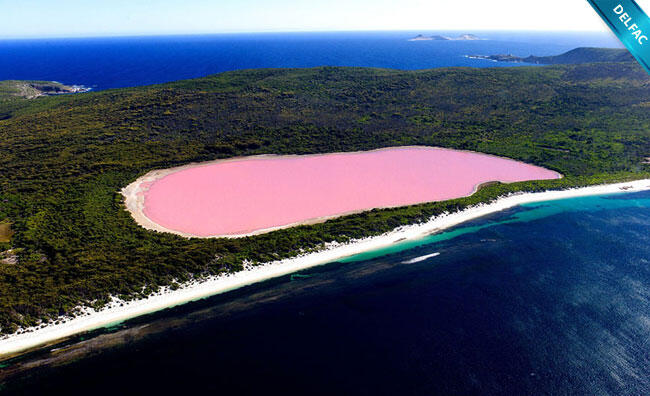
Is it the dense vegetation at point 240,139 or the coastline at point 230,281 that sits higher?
the dense vegetation at point 240,139

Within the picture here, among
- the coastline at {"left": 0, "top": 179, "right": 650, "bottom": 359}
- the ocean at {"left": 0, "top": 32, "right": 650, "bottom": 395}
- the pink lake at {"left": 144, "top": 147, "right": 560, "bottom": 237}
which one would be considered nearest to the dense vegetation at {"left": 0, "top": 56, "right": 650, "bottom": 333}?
the coastline at {"left": 0, "top": 179, "right": 650, "bottom": 359}

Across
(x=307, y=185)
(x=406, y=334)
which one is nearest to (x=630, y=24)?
(x=406, y=334)

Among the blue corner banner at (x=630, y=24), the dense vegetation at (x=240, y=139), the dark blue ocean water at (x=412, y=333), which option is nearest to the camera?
the blue corner banner at (x=630, y=24)

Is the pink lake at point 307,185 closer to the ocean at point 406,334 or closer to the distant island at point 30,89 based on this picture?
the ocean at point 406,334

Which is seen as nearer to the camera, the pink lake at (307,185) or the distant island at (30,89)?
the pink lake at (307,185)

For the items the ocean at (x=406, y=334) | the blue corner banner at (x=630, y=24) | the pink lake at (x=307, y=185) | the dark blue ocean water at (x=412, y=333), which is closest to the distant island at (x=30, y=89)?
the pink lake at (x=307, y=185)

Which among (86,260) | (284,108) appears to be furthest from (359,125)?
(86,260)

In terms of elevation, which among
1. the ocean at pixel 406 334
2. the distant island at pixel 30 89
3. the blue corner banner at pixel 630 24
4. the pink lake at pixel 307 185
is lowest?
the ocean at pixel 406 334

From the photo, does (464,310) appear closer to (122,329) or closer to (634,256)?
(634,256)
